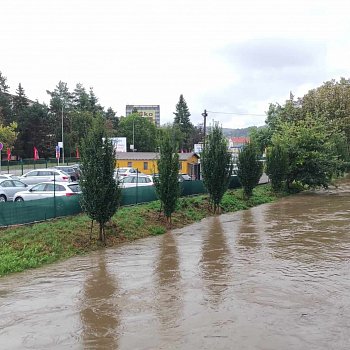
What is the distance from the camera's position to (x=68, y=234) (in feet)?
44.9

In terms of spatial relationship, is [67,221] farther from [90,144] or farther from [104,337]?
[104,337]

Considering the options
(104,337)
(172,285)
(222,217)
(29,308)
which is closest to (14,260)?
(29,308)

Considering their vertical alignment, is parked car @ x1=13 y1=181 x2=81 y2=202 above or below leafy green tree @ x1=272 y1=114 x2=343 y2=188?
below

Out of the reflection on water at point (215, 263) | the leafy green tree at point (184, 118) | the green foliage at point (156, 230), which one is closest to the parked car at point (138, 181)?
the green foliage at point (156, 230)

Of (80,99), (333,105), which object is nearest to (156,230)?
(333,105)

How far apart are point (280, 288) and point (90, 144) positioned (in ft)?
24.1

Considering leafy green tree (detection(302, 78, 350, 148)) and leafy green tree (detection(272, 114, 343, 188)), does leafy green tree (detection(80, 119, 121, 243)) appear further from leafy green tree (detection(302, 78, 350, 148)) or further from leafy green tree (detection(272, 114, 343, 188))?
leafy green tree (detection(302, 78, 350, 148))

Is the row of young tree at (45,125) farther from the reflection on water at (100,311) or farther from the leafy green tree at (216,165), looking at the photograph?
the reflection on water at (100,311)

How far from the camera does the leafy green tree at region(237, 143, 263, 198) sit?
26.1m

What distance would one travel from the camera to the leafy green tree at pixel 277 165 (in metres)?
29.8

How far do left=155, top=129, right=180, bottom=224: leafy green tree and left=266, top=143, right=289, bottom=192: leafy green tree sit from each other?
1403 centimetres

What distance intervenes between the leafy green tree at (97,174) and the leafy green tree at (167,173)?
11.9ft

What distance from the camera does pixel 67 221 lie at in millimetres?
15055

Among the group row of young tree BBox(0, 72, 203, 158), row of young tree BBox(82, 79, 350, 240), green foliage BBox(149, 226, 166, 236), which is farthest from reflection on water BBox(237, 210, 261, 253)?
row of young tree BBox(0, 72, 203, 158)
